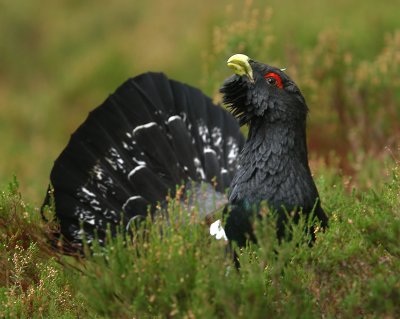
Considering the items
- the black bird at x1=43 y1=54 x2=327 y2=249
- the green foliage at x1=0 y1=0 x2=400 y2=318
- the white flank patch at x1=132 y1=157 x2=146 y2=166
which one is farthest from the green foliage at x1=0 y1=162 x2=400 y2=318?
the white flank patch at x1=132 y1=157 x2=146 y2=166

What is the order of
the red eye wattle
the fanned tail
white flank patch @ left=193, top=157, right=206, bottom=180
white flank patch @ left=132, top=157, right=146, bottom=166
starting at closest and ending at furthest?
the red eye wattle
the fanned tail
white flank patch @ left=132, top=157, right=146, bottom=166
white flank patch @ left=193, top=157, right=206, bottom=180

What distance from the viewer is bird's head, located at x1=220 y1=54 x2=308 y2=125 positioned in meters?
4.73

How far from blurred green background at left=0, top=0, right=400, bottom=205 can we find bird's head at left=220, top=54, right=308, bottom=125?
8.33ft

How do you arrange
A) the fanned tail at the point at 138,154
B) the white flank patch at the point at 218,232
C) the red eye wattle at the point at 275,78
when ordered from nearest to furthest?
the white flank patch at the point at 218,232, the red eye wattle at the point at 275,78, the fanned tail at the point at 138,154

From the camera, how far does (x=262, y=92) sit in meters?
4.74

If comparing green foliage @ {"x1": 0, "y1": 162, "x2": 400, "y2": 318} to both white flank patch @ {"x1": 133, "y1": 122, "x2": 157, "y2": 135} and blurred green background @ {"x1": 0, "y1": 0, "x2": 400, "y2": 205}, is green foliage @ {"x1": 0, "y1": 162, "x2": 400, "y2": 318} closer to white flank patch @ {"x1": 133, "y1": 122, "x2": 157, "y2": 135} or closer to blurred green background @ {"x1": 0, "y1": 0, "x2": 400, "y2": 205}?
white flank patch @ {"x1": 133, "y1": 122, "x2": 157, "y2": 135}

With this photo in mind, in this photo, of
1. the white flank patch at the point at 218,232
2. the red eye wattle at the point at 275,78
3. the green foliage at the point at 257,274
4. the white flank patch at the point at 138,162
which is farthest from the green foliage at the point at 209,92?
the red eye wattle at the point at 275,78

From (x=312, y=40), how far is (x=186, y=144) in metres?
5.43

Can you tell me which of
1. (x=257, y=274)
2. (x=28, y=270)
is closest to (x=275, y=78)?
(x=257, y=274)

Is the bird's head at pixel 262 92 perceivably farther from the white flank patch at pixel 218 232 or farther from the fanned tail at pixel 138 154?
the fanned tail at pixel 138 154

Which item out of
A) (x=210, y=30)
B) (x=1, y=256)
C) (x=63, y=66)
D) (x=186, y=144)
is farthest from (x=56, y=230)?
(x=63, y=66)

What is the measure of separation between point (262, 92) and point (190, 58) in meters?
7.74

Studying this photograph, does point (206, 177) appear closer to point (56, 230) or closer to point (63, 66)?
point (56, 230)

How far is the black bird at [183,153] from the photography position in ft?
15.4
